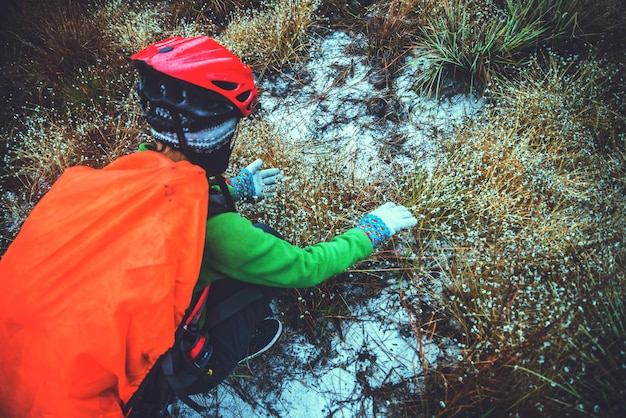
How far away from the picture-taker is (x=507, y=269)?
7.18 feet

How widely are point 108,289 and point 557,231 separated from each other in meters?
2.46

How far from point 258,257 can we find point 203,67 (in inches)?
36.1

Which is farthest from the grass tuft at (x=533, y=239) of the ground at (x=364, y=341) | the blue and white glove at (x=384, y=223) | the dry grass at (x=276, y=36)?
the dry grass at (x=276, y=36)

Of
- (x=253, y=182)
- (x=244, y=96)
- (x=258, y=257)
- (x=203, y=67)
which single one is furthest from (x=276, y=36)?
(x=258, y=257)

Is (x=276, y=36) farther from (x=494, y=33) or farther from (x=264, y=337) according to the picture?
(x=264, y=337)

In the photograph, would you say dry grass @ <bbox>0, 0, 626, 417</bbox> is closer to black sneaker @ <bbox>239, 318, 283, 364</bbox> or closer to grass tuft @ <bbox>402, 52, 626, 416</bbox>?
grass tuft @ <bbox>402, 52, 626, 416</bbox>

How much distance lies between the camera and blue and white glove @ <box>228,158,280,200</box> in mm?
2656

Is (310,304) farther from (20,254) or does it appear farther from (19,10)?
(19,10)

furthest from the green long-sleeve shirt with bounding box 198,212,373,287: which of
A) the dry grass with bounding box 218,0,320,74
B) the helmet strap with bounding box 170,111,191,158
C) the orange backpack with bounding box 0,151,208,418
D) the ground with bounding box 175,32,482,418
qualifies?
the dry grass with bounding box 218,0,320,74

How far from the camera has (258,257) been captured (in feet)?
5.11

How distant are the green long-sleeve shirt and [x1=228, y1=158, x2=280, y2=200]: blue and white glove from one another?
1.03 meters

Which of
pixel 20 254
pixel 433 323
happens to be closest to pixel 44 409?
pixel 20 254

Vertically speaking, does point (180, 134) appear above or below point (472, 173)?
above

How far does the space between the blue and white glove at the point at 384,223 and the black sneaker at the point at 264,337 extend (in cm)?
97
